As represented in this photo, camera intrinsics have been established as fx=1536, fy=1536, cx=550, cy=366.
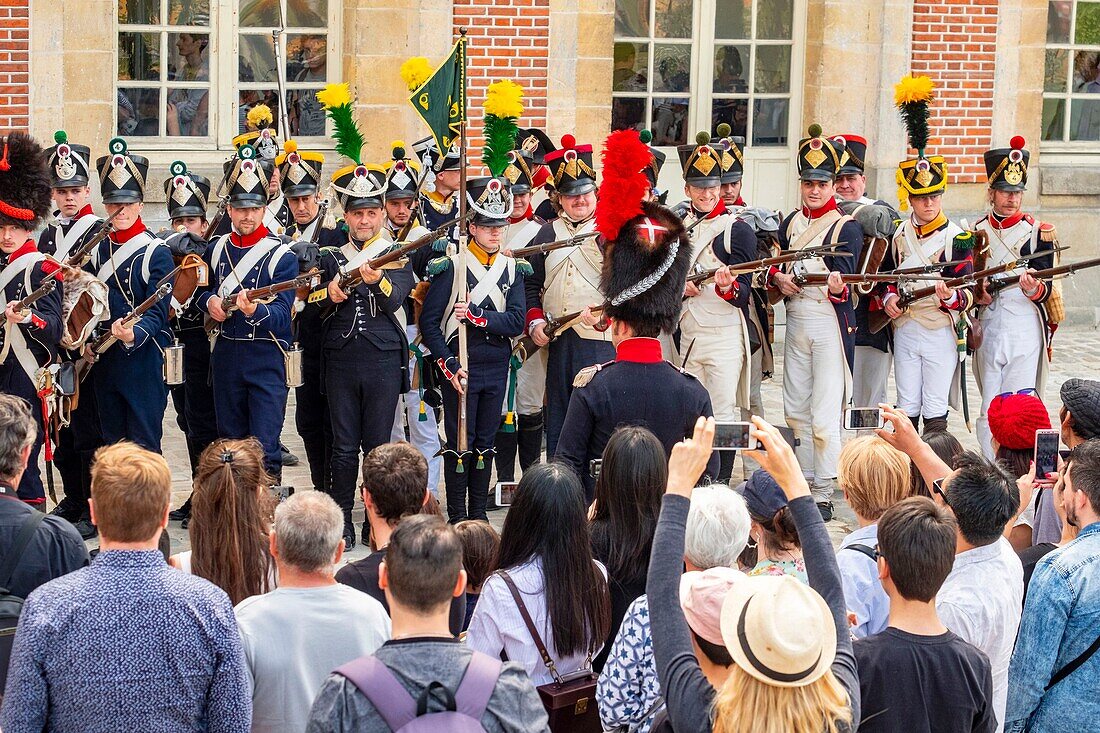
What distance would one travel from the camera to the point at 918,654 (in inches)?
149

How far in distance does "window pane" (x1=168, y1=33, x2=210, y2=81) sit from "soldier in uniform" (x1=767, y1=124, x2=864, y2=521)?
5.26 m

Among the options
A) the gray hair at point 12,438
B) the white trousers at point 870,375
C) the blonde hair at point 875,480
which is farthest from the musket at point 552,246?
the gray hair at point 12,438

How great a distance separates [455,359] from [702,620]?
182 inches

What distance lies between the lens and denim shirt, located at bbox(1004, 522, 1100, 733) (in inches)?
167

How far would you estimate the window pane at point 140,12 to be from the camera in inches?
469

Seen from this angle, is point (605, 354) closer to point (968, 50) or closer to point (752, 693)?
point (752, 693)

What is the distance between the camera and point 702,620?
11.8 ft

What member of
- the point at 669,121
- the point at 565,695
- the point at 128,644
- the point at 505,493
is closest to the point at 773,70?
the point at 669,121

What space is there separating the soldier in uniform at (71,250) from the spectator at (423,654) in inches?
198

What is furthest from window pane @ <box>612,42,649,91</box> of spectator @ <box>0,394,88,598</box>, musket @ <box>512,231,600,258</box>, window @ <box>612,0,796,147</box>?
spectator @ <box>0,394,88,598</box>

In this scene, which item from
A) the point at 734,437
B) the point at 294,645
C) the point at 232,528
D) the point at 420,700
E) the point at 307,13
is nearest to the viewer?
the point at 420,700

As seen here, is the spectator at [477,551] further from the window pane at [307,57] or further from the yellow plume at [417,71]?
the window pane at [307,57]

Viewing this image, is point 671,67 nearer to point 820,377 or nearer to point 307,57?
point 307,57

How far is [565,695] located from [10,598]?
1587 mm
